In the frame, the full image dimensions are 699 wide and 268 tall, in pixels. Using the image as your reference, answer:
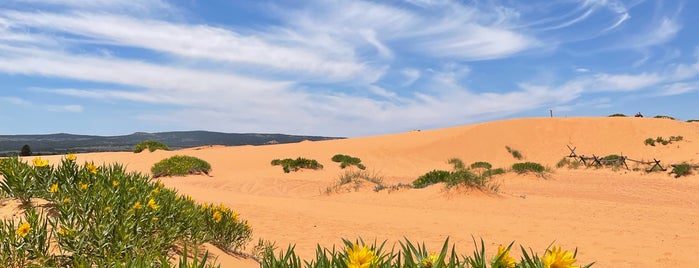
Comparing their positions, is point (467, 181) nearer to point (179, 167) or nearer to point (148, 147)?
point (179, 167)

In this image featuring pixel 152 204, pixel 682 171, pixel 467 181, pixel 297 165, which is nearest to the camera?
pixel 152 204

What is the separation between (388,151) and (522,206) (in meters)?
20.3

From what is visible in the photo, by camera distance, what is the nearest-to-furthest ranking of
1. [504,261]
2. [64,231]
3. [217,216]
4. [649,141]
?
[504,261]
[64,231]
[217,216]
[649,141]

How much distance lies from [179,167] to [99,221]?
17513mm

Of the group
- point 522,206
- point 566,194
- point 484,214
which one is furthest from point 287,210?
point 566,194

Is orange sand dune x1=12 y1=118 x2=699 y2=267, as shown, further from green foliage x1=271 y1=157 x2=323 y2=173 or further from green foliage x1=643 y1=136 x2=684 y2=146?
green foliage x1=643 y1=136 x2=684 y2=146

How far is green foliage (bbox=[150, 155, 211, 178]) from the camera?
19.1 meters

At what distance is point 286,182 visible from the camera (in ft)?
59.8

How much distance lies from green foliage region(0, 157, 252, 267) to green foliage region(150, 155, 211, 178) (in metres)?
15.5

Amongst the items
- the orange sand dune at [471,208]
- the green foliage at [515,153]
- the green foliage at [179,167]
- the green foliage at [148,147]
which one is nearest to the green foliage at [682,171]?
the orange sand dune at [471,208]

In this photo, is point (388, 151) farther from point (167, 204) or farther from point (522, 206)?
point (167, 204)

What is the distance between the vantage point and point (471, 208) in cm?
1163

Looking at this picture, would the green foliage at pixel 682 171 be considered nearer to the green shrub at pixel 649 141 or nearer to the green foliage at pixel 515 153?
the green foliage at pixel 515 153

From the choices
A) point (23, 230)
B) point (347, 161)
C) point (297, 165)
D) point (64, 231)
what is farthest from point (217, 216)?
point (347, 161)
